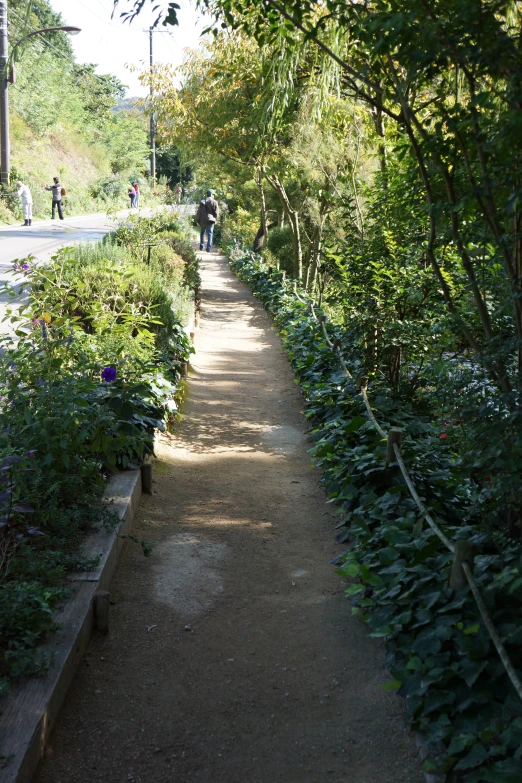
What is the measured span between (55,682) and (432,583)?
1.60 m

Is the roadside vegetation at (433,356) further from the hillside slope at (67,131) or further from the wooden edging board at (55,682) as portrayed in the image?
the hillside slope at (67,131)

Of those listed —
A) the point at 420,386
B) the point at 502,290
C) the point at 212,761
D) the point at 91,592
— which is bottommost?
the point at 212,761

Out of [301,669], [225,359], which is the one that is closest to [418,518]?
[301,669]

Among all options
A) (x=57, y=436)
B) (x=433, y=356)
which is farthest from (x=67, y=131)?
(x=57, y=436)

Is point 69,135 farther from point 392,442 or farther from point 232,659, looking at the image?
point 232,659

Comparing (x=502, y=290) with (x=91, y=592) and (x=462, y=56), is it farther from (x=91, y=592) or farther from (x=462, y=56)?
(x=91, y=592)

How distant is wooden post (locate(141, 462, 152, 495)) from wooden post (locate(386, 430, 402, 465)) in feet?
5.73

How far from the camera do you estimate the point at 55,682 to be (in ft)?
9.76

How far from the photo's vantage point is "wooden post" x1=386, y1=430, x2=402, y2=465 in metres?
4.73

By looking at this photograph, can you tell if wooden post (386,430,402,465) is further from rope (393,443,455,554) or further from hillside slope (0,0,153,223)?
hillside slope (0,0,153,223)

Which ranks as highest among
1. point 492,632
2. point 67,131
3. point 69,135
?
point 67,131

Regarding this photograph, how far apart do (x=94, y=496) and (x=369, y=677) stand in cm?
194

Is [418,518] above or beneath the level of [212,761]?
above

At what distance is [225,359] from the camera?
11219 millimetres
